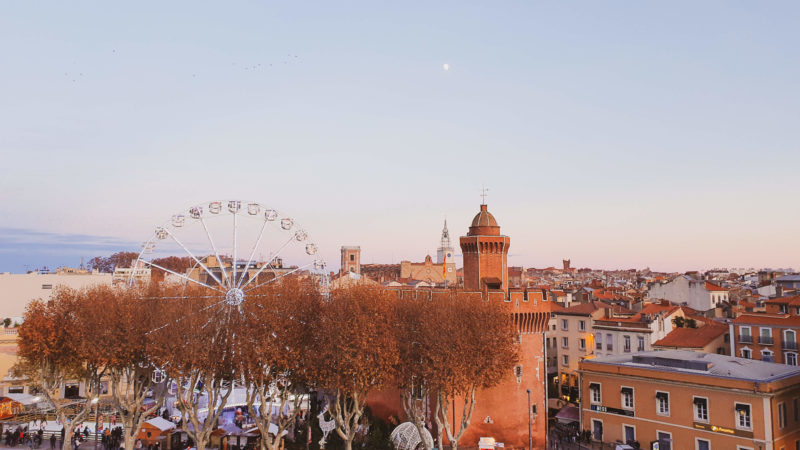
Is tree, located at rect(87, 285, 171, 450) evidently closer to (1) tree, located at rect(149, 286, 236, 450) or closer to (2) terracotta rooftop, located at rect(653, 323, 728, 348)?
(1) tree, located at rect(149, 286, 236, 450)

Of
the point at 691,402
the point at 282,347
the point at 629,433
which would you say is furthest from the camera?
the point at 629,433

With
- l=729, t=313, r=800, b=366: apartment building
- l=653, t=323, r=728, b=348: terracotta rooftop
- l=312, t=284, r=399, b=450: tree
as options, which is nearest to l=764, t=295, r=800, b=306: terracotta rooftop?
l=729, t=313, r=800, b=366: apartment building

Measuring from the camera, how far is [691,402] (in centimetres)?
3784

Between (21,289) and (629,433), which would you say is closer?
(629,433)

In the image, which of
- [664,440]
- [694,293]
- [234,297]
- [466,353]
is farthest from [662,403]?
[694,293]

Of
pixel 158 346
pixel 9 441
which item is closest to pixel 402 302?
pixel 158 346

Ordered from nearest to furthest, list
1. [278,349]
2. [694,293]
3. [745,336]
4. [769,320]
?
[278,349] → [769,320] → [745,336] → [694,293]

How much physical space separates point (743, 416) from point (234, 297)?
3442 centimetres

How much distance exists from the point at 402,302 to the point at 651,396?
60.0 feet

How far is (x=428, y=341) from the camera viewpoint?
35.2 m

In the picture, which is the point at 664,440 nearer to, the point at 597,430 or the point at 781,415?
the point at 597,430

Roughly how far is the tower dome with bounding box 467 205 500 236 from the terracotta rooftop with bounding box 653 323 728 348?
22460 millimetres

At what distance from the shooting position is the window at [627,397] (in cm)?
4119

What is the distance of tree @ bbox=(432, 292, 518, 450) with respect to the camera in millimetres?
34562
